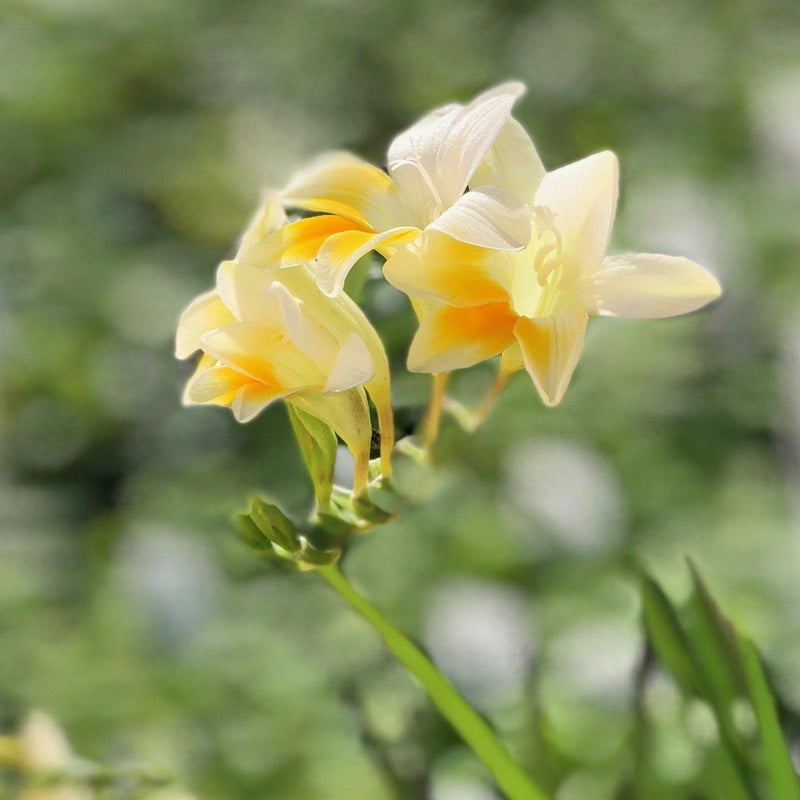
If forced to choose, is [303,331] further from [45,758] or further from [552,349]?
[45,758]

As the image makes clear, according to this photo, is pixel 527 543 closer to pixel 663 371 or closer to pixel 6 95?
pixel 663 371

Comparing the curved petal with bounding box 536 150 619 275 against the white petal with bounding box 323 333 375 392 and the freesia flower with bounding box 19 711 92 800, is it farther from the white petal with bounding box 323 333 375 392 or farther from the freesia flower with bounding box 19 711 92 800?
the freesia flower with bounding box 19 711 92 800

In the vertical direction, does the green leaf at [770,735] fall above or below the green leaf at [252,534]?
below

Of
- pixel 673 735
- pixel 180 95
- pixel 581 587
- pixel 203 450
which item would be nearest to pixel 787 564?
pixel 581 587

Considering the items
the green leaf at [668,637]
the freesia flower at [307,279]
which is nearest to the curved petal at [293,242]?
the freesia flower at [307,279]

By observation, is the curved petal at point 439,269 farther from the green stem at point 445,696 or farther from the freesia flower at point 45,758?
the freesia flower at point 45,758

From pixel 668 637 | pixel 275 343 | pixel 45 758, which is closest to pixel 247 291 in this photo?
pixel 275 343

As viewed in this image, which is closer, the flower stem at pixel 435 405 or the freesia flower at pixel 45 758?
the flower stem at pixel 435 405
